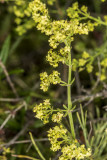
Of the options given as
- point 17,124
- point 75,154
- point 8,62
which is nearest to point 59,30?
point 75,154

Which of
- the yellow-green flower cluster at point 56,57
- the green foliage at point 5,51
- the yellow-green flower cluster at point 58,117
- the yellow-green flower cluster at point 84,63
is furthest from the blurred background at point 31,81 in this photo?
the yellow-green flower cluster at point 58,117

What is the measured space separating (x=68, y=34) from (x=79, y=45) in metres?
1.58

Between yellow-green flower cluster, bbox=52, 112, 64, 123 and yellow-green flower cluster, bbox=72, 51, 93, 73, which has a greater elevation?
yellow-green flower cluster, bbox=72, 51, 93, 73

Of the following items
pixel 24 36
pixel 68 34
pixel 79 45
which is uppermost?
pixel 24 36

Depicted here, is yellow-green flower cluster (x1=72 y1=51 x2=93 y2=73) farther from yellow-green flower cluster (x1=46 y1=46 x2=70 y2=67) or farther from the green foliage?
the green foliage

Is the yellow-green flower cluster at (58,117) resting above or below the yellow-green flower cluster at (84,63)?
below

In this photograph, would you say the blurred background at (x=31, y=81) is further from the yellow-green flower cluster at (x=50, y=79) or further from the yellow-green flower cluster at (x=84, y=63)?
the yellow-green flower cluster at (x=50, y=79)

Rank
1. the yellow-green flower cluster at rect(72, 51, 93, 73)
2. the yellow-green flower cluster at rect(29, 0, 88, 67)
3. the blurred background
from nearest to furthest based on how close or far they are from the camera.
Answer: the yellow-green flower cluster at rect(29, 0, 88, 67), the yellow-green flower cluster at rect(72, 51, 93, 73), the blurred background

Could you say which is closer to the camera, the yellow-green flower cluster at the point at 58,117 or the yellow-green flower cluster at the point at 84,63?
the yellow-green flower cluster at the point at 58,117

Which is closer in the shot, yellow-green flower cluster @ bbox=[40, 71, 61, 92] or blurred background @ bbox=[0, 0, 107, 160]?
yellow-green flower cluster @ bbox=[40, 71, 61, 92]

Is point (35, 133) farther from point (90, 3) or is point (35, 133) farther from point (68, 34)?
point (90, 3)

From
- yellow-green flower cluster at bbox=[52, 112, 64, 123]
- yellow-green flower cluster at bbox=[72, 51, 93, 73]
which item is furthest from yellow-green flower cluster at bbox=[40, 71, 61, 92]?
yellow-green flower cluster at bbox=[72, 51, 93, 73]

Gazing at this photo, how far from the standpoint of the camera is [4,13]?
299 centimetres

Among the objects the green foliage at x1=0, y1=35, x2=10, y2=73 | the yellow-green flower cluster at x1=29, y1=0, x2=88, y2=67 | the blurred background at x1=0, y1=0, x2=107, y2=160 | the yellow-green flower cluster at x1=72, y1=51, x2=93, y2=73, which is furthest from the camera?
the green foliage at x1=0, y1=35, x2=10, y2=73
